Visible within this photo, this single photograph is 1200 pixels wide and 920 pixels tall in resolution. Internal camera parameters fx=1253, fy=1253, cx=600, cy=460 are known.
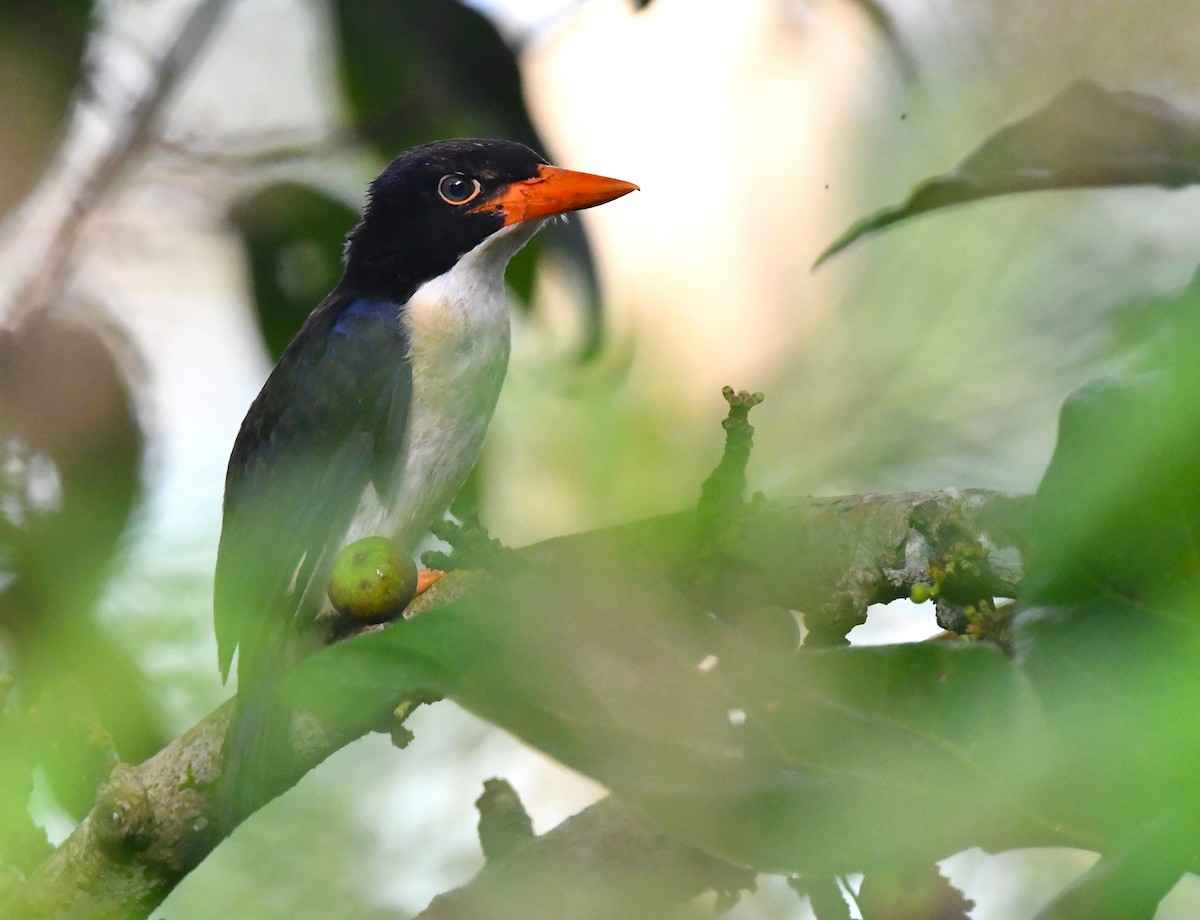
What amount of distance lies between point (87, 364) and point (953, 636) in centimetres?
77

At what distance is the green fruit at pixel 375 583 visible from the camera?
3.39ft

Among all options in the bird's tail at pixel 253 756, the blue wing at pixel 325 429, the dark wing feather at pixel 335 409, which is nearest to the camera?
the bird's tail at pixel 253 756

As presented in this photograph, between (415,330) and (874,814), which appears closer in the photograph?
(874,814)

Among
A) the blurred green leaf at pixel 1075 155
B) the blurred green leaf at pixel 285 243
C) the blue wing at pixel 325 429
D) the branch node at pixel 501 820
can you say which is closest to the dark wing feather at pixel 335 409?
the blue wing at pixel 325 429

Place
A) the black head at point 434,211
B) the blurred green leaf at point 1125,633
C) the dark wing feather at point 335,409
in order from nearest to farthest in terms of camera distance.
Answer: the blurred green leaf at point 1125,633, the dark wing feather at point 335,409, the black head at point 434,211

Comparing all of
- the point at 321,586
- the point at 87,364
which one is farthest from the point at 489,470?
the point at 321,586

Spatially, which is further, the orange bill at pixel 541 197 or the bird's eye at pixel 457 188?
the bird's eye at pixel 457 188

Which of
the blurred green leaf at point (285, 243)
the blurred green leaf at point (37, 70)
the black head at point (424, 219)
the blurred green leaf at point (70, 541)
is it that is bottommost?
the black head at point (424, 219)

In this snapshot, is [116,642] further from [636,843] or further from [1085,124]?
[1085,124]

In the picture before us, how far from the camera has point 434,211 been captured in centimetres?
235

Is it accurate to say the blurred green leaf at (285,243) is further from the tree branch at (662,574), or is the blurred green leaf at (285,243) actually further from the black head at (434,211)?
the black head at (434,211)

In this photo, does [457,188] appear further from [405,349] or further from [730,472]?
[730,472]

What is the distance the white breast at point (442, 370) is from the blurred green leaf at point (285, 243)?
0.40 metres

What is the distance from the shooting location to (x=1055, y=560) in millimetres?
339
